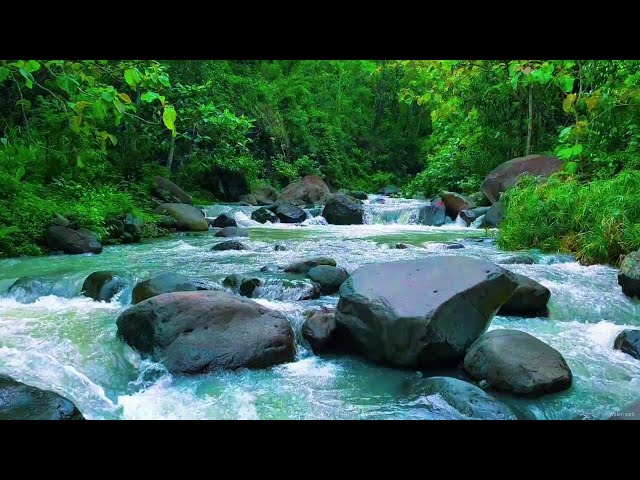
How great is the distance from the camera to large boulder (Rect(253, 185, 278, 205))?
19.7 metres

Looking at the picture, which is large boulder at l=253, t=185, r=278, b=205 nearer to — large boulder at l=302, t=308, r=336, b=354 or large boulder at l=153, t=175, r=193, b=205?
large boulder at l=153, t=175, r=193, b=205

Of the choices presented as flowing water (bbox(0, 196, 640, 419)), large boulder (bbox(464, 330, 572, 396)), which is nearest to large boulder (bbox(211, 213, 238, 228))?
flowing water (bbox(0, 196, 640, 419))

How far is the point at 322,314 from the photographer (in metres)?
5.57

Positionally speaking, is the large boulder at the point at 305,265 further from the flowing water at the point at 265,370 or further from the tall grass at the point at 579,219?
the tall grass at the point at 579,219

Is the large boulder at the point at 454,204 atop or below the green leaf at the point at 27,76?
below

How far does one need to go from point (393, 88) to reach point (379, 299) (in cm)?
2935

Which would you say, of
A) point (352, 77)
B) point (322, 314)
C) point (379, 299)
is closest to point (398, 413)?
point (379, 299)

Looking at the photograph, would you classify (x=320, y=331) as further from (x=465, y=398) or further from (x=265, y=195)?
(x=265, y=195)

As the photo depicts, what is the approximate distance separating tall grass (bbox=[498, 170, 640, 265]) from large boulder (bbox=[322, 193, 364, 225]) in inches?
195

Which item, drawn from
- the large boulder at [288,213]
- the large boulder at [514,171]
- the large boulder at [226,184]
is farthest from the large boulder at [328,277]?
the large boulder at [226,184]

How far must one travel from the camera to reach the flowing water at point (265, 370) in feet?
13.6

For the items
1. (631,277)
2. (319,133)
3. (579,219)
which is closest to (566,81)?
(631,277)

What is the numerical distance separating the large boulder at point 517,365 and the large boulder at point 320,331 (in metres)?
1.34
